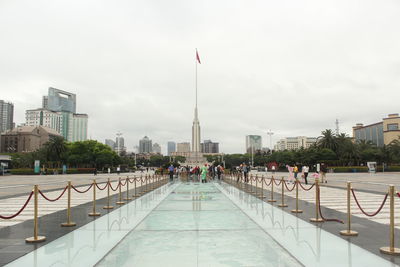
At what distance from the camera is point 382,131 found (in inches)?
5113

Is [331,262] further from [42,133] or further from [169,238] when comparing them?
[42,133]

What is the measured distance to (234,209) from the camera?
11.2m

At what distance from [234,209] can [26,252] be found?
6830 mm

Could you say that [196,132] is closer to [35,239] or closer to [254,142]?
[254,142]

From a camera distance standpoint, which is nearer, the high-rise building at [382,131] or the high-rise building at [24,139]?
the high-rise building at [382,131]

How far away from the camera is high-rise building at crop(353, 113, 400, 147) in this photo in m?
117

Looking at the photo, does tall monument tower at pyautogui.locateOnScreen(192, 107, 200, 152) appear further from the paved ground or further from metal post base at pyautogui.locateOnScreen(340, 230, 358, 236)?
metal post base at pyautogui.locateOnScreen(340, 230, 358, 236)

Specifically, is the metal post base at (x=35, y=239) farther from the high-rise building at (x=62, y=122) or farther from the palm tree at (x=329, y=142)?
the high-rise building at (x=62, y=122)

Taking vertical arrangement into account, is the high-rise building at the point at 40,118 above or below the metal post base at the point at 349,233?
above

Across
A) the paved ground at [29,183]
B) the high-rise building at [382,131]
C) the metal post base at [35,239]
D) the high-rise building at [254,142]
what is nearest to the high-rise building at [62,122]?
the high-rise building at [254,142]

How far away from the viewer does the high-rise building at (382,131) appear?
383 feet

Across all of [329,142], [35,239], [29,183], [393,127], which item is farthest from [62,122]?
[35,239]

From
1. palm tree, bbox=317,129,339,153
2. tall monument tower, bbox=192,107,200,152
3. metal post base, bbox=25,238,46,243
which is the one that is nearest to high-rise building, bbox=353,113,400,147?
palm tree, bbox=317,129,339,153

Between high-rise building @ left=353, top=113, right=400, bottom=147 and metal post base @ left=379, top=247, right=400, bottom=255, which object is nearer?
metal post base @ left=379, top=247, right=400, bottom=255
